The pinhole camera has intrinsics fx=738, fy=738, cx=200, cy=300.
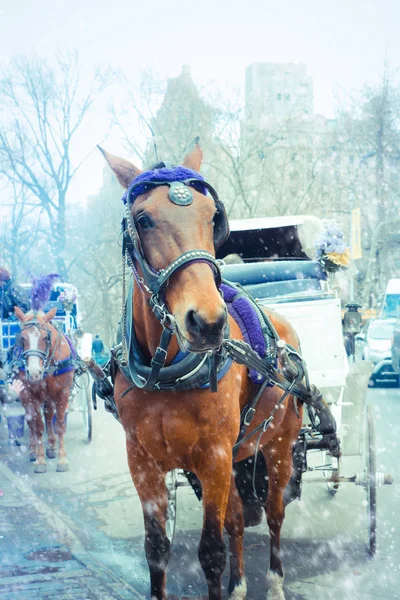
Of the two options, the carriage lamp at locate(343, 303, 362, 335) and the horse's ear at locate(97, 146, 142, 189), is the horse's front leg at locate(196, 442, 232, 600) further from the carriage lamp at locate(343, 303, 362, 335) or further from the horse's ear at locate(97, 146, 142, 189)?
the carriage lamp at locate(343, 303, 362, 335)

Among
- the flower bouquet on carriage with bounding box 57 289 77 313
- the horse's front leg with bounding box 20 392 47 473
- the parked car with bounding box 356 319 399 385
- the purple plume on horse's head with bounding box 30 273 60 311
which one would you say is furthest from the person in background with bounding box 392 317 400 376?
the horse's front leg with bounding box 20 392 47 473

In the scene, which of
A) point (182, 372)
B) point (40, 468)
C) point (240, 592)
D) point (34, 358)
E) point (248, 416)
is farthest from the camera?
point (34, 358)

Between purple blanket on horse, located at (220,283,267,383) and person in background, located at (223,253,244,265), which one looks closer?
purple blanket on horse, located at (220,283,267,383)

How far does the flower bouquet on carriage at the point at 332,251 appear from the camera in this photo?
20.9 ft

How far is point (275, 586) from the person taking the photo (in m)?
4.85

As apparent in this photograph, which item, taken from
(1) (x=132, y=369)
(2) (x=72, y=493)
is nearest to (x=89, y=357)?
(1) (x=132, y=369)

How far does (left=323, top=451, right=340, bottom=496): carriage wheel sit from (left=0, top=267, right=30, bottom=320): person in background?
599 centimetres

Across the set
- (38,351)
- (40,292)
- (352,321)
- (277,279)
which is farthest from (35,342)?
(352,321)

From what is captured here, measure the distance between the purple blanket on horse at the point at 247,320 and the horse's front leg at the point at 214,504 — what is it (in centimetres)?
80

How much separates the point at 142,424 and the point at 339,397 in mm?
3243

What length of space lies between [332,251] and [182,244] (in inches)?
131

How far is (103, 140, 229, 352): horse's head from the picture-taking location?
3.08 m

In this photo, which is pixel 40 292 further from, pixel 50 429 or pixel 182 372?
pixel 182 372

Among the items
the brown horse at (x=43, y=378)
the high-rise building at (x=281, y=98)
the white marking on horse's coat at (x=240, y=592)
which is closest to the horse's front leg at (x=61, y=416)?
the brown horse at (x=43, y=378)
